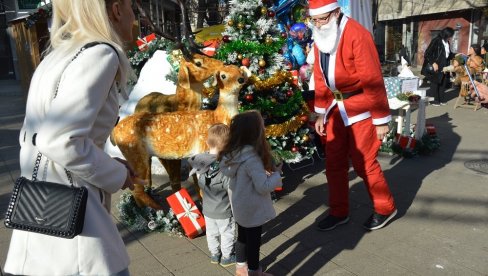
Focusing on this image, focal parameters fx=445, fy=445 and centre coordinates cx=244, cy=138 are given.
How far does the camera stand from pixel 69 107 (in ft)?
4.79

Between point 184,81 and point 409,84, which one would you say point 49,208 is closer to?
point 184,81

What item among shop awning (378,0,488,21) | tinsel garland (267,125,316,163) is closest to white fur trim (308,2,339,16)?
tinsel garland (267,125,316,163)

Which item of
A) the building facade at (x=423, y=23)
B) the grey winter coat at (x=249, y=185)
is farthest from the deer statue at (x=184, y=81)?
the building facade at (x=423, y=23)

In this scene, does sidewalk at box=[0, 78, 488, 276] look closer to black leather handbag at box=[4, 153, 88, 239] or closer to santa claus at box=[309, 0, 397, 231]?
santa claus at box=[309, 0, 397, 231]

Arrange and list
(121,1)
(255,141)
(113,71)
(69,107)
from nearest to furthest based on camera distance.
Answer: (69,107), (113,71), (121,1), (255,141)

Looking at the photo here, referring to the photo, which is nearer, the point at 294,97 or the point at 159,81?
the point at 294,97

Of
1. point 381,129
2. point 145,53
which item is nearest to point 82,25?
point 381,129

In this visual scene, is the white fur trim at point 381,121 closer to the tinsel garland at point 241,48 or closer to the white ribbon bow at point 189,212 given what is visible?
the tinsel garland at point 241,48

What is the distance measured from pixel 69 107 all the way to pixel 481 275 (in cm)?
316

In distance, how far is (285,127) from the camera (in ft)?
16.4

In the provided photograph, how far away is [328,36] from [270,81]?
1.16m

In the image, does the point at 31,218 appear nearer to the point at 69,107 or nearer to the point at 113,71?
the point at 69,107

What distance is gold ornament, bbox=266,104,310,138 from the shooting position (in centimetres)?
491

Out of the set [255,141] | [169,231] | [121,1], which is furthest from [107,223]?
[169,231]
